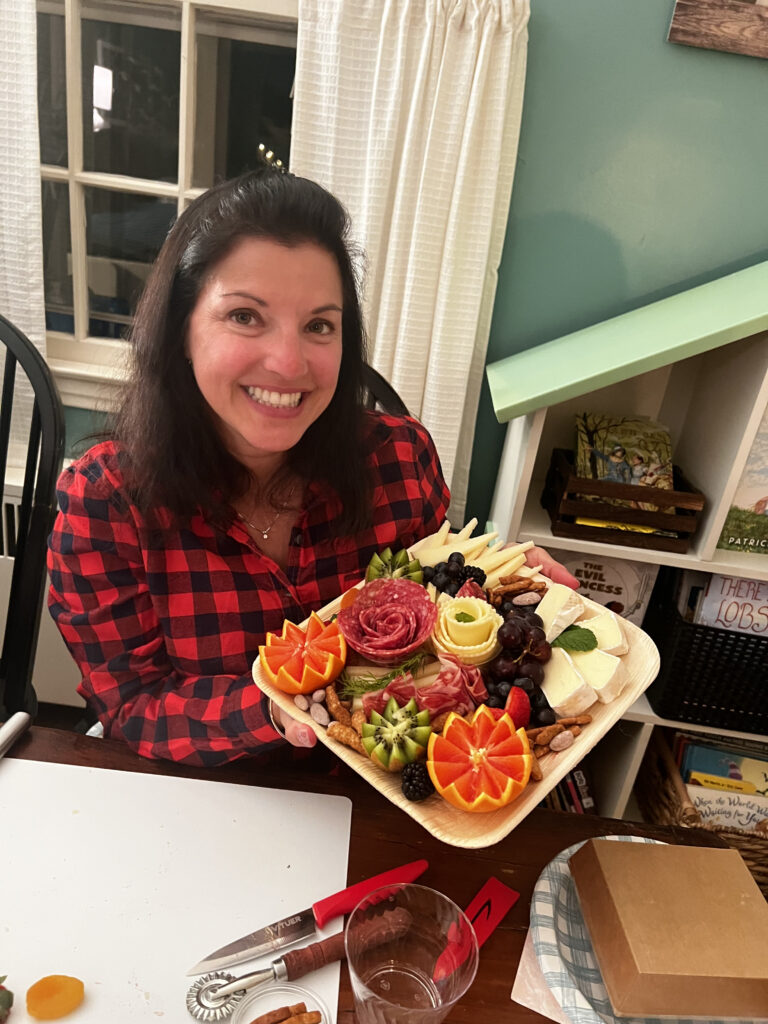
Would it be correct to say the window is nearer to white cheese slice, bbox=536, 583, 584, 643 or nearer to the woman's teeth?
the woman's teeth

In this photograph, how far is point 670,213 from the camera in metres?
1.77

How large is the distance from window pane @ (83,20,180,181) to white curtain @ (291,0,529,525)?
17.3 inches

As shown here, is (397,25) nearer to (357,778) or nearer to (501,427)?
(501,427)

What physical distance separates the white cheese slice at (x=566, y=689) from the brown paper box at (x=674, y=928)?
0.48 ft

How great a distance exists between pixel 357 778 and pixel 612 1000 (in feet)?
1.33

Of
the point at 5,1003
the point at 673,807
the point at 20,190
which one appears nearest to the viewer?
the point at 5,1003

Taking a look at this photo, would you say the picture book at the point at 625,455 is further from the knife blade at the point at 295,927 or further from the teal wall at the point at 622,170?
the knife blade at the point at 295,927

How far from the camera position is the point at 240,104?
190 centimetres

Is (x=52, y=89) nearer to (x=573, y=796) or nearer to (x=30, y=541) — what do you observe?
(x=30, y=541)

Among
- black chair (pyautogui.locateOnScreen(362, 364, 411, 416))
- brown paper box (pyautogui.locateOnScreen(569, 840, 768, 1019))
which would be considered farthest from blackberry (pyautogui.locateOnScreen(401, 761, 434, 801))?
black chair (pyautogui.locateOnScreen(362, 364, 411, 416))

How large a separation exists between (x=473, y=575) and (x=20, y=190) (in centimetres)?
161

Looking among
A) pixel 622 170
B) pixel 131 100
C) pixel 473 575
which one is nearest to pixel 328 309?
pixel 473 575

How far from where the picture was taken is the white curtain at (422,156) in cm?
159

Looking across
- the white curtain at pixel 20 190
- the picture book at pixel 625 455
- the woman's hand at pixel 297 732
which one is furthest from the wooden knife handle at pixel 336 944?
the white curtain at pixel 20 190
